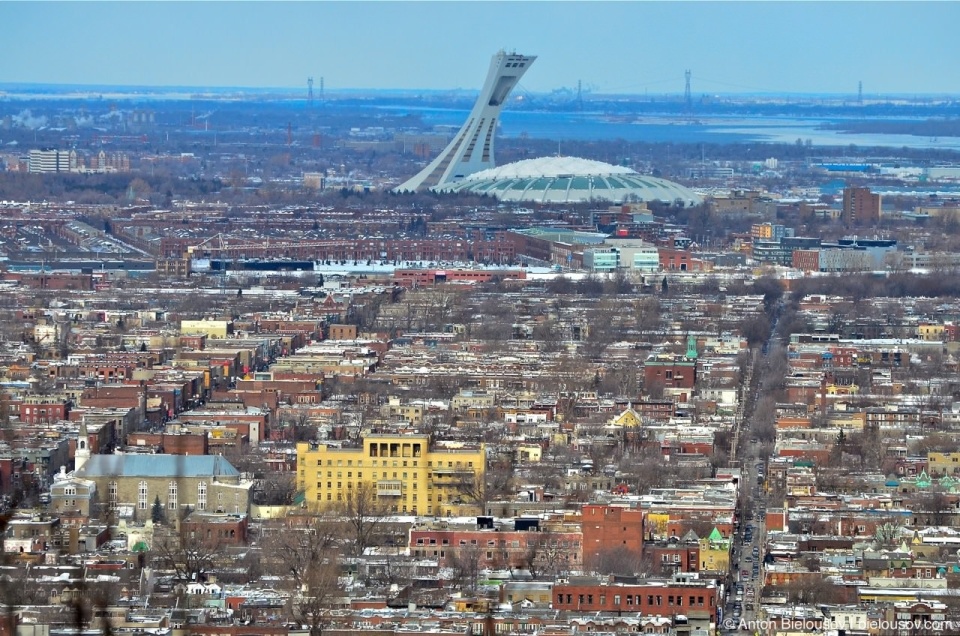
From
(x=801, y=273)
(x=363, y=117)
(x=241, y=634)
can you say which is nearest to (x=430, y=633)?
(x=241, y=634)

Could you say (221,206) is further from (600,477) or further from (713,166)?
(600,477)

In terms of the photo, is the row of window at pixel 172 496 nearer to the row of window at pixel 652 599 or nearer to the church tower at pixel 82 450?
the church tower at pixel 82 450

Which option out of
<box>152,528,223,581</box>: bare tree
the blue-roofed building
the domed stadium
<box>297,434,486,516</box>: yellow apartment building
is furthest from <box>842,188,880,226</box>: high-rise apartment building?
<box>152,528,223,581</box>: bare tree

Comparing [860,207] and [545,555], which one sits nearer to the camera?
[545,555]

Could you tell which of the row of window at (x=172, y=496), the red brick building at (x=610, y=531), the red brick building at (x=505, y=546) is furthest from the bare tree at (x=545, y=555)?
the row of window at (x=172, y=496)

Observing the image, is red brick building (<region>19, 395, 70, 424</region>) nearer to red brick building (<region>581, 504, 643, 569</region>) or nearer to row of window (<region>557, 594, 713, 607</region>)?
red brick building (<region>581, 504, 643, 569</region>)

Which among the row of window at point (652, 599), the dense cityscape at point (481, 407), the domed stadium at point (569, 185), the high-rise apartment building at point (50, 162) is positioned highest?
the row of window at point (652, 599)

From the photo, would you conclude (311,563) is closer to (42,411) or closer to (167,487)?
(167,487)

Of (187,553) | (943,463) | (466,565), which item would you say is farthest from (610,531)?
(943,463)
